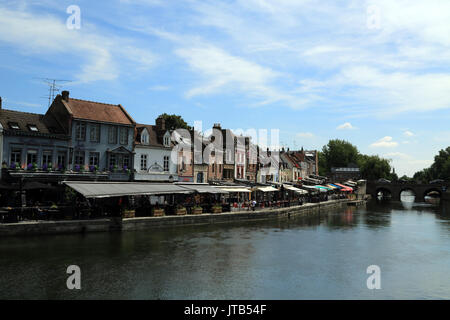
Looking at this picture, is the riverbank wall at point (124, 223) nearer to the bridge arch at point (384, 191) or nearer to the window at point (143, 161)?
the window at point (143, 161)

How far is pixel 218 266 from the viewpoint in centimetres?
2136

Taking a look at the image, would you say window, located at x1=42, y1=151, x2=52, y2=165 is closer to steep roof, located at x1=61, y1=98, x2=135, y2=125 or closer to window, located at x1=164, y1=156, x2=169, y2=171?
steep roof, located at x1=61, y1=98, x2=135, y2=125

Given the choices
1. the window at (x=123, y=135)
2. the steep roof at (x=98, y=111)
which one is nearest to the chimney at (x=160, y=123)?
the steep roof at (x=98, y=111)

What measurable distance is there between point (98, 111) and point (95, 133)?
9.49 feet

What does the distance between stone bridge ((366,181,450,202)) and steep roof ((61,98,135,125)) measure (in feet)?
309

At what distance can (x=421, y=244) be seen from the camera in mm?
31812

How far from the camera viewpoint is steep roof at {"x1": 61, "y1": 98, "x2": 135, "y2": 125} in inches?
1567

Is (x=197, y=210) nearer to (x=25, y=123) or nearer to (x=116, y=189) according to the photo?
(x=116, y=189)

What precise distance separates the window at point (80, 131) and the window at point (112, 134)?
9.42 feet

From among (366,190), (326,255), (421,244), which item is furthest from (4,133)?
(366,190)

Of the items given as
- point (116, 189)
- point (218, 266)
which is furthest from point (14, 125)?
point (218, 266)

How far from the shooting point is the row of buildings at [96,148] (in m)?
35.0

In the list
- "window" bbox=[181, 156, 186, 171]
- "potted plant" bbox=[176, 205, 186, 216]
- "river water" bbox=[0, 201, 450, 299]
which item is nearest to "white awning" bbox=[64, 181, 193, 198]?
"potted plant" bbox=[176, 205, 186, 216]
